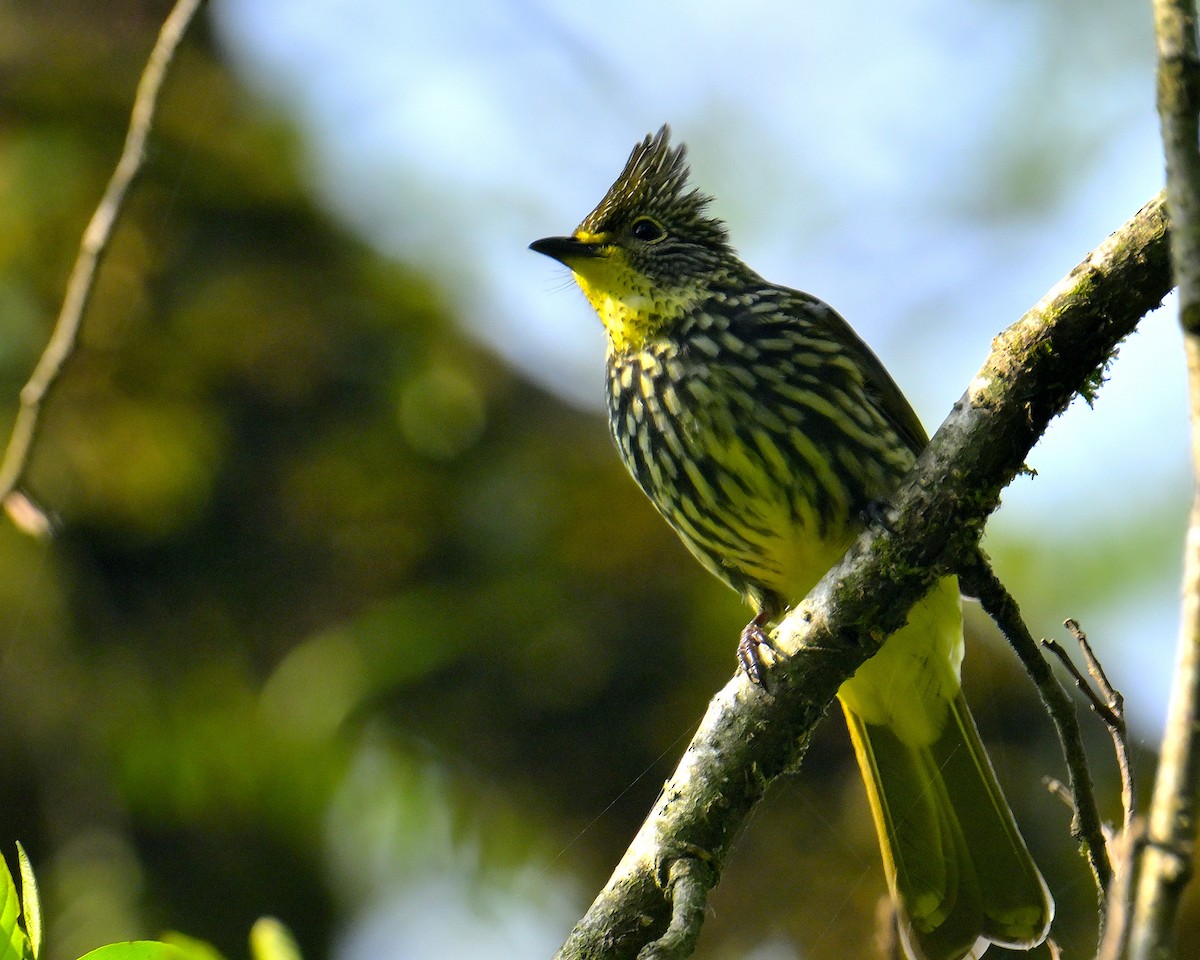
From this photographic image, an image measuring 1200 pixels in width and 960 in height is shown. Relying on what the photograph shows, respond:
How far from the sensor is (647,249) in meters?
3.69

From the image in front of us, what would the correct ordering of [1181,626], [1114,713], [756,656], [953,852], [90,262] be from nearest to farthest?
[1181,626] → [1114,713] → [90,262] → [756,656] → [953,852]

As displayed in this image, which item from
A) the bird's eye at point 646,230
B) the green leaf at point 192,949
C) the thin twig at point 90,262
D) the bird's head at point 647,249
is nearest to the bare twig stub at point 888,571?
the green leaf at point 192,949

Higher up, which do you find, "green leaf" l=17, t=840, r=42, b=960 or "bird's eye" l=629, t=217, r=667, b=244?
"bird's eye" l=629, t=217, r=667, b=244

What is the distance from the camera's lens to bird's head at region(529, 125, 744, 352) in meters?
3.54

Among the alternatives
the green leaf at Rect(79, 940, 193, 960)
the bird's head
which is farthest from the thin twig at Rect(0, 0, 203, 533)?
the bird's head

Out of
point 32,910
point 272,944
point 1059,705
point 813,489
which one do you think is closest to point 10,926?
point 32,910

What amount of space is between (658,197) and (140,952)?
2.77 meters

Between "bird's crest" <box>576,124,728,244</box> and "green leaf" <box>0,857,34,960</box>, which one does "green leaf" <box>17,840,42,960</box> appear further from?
"bird's crest" <box>576,124,728,244</box>

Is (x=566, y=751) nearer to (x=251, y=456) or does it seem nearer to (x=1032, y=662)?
(x=251, y=456)

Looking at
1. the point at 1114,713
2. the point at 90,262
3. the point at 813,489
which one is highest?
the point at 90,262

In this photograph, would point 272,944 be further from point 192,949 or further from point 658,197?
point 658,197

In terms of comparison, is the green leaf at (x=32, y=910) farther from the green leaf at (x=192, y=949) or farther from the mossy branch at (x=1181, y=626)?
the mossy branch at (x=1181, y=626)

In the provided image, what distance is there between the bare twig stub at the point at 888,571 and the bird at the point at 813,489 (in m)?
0.38

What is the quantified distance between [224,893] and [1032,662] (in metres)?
2.82
